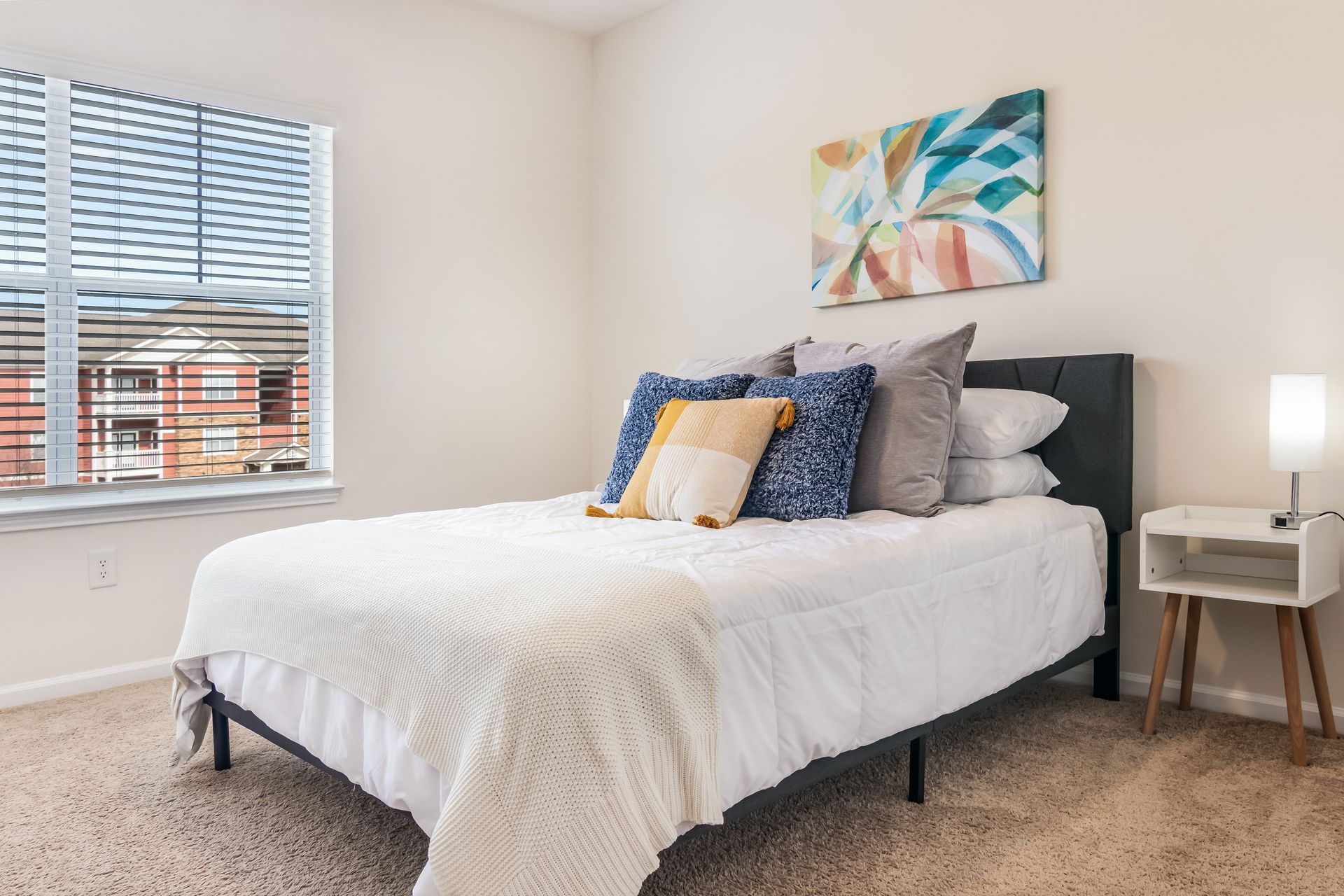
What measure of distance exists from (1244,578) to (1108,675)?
468mm

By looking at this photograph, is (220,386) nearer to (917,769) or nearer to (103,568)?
(103,568)

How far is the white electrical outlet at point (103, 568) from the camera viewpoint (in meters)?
2.94

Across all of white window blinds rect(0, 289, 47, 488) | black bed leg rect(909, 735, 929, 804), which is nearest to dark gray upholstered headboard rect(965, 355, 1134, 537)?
Result: black bed leg rect(909, 735, 929, 804)

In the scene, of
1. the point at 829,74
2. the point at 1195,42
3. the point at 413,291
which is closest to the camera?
the point at 1195,42

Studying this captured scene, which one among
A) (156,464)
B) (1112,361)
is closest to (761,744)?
(1112,361)

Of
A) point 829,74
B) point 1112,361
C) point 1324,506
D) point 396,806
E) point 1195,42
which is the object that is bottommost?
point 396,806

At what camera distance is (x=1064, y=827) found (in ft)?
6.10

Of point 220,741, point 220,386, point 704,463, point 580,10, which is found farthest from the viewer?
point 580,10

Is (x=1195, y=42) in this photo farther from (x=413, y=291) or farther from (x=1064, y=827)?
(x=413, y=291)

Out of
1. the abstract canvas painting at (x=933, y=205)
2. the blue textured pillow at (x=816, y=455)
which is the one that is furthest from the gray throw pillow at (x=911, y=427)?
the abstract canvas painting at (x=933, y=205)

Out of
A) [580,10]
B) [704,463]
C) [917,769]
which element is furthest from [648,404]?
[580,10]

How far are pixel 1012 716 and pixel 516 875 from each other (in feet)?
5.86

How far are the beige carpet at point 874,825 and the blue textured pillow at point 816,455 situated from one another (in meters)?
0.66

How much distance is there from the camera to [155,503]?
9.98 feet
